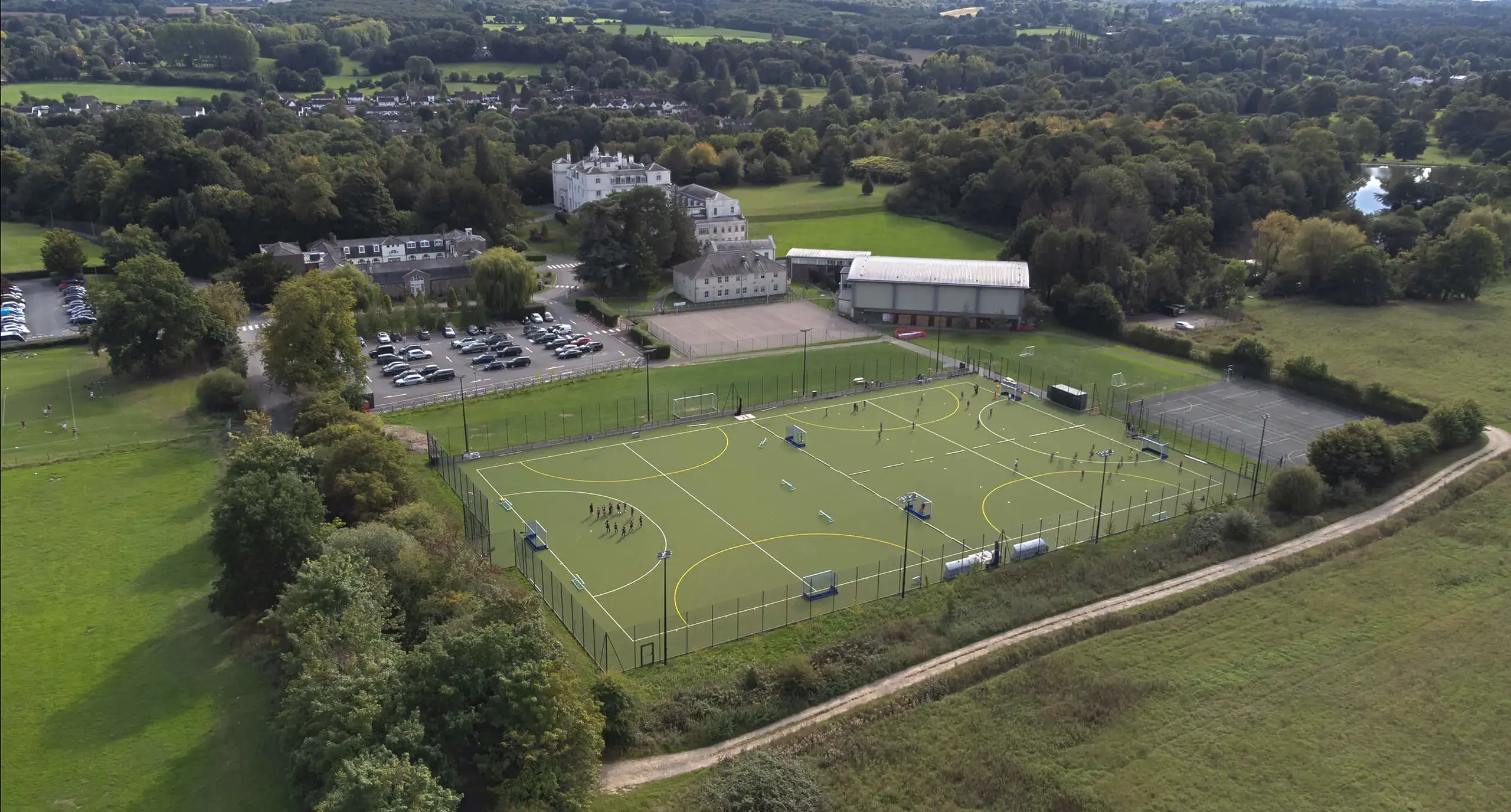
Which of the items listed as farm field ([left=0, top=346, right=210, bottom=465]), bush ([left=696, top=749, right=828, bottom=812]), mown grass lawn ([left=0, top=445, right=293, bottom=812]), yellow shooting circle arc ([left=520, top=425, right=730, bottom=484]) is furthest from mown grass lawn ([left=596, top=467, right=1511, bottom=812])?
farm field ([left=0, top=346, right=210, bottom=465])

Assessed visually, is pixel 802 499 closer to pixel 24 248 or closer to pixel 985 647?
pixel 985 647

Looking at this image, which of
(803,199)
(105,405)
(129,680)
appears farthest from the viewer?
(803,199)

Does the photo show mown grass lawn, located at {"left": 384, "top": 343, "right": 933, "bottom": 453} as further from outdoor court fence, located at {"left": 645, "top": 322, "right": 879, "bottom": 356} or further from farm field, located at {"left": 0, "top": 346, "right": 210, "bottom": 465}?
farm field, located at {"left": 0, "top": 346, "right": 210, "bottom": 465}

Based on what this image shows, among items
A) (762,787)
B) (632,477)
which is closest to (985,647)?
(762,787)

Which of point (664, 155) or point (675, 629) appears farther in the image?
point (664, 155)

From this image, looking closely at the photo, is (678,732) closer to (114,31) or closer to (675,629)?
(675,629)

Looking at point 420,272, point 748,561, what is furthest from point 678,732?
point 420,272
